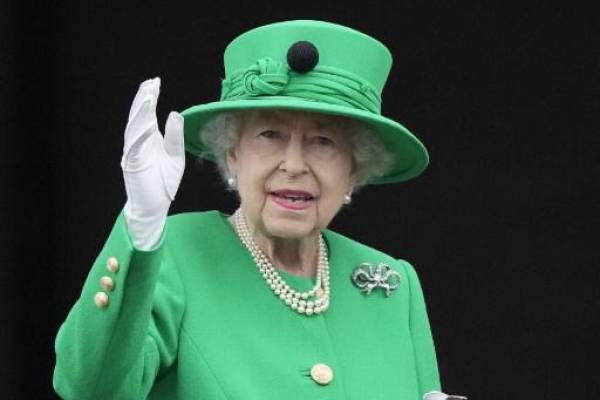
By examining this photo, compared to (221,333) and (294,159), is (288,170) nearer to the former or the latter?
(294,159)

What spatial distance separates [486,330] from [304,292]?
1.42 m

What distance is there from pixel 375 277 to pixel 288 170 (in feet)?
1.23

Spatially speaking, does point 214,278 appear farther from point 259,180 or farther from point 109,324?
point 109,324

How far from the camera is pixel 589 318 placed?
412 centimetres

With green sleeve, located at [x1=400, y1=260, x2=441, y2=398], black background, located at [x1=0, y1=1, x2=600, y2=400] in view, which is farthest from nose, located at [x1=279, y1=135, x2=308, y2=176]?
black background, located at [x1=0, y1=1, x2=600, y2=400]

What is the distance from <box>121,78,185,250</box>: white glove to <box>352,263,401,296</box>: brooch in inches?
28.1

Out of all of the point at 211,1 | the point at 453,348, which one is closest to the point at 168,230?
the point at 211,1

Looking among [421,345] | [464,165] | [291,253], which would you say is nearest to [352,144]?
[291,253]

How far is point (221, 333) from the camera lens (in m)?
2.71

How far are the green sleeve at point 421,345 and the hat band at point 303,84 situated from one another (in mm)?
448

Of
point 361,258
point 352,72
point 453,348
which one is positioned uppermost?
point 352,72

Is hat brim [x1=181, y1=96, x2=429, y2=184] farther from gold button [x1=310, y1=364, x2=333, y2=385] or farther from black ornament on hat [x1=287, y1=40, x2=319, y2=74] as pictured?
gold button [x1=310, y1=364, x2=333, y2=385]

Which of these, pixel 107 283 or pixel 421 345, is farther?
pixel 421 345

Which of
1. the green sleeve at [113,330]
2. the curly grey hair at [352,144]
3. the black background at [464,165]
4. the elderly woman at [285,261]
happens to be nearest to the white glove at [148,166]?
the green sleeve at [113,330]
